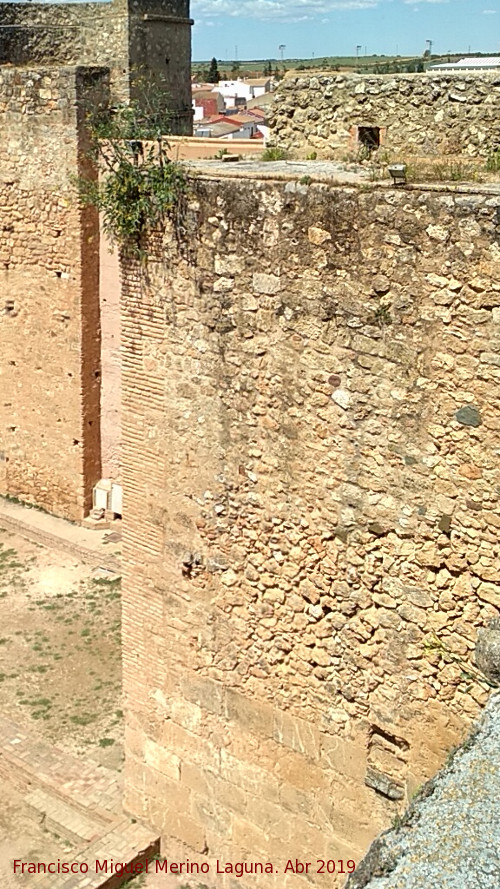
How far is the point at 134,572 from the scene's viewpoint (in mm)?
6672

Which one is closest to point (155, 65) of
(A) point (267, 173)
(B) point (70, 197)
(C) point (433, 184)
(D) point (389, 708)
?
(B) point (70, 197)

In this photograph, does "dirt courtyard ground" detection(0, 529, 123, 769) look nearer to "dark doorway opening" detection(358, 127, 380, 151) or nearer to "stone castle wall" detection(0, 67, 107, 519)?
"stone castle wall" detection(0, 67, 107, 519)

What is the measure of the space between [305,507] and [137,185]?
2204 millimetres

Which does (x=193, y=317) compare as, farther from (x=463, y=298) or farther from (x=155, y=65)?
(x=155, y=65)

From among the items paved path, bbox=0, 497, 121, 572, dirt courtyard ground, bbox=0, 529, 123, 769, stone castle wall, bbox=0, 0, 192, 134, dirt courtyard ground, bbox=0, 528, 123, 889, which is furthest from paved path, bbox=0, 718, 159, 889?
stone castle wall, bbox=0, 0, 192, 134

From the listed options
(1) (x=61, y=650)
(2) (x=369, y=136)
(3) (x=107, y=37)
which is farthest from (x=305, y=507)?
(3) (x=107, y=37)

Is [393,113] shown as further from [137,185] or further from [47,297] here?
[47,297]

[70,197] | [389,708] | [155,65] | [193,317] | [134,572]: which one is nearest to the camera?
[389,708]

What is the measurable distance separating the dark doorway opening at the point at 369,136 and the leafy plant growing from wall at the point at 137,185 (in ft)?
7.59

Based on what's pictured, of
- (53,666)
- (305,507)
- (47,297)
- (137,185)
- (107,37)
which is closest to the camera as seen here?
(305,507)

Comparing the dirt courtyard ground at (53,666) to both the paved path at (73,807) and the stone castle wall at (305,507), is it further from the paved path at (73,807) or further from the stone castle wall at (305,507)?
the stone castle wall at (305,507)

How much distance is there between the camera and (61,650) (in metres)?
9.52

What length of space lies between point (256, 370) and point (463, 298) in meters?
1.41

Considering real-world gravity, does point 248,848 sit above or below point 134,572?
below
